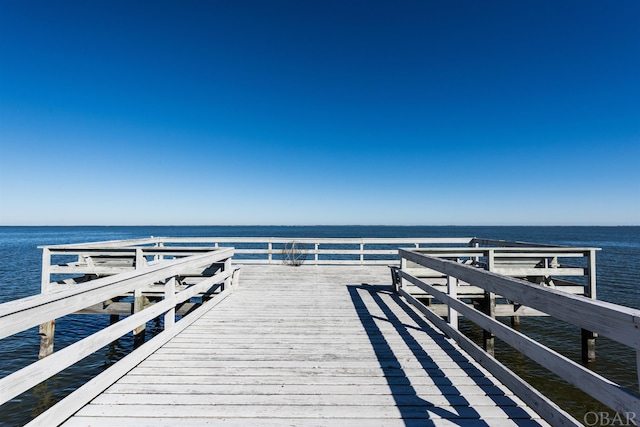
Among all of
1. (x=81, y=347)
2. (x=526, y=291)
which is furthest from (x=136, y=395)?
(x=526, y=291)

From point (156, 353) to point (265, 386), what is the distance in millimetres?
1577

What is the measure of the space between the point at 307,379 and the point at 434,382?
1184mm

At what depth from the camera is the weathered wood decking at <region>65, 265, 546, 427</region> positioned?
2.52 metres

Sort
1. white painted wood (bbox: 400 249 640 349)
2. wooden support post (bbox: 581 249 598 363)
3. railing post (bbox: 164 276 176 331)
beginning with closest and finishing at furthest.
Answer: white painted wood (bbox: 400 249 640 349) → railing post (bbox: 164 276 176 331) → wooden support post (bbox: 581 249 598 363)

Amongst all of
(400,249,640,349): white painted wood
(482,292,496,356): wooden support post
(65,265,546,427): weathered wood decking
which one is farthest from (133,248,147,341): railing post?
(482,292,496,356): wooden support post

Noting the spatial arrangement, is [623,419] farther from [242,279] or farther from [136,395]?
[242,279]

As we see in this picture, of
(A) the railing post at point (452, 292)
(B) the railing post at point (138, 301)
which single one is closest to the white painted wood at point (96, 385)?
(B) the railing post at point (138, 301)

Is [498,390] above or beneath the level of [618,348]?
above

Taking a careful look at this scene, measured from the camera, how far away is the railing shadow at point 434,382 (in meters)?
2.51

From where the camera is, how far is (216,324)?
495 centimetres

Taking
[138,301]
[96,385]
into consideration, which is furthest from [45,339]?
[96,385]

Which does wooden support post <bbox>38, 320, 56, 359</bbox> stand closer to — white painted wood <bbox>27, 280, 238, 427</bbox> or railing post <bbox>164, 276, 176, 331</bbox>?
white painted wood <bbox>27, 280, 238, 427</bbox>

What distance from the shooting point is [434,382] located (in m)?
3.08

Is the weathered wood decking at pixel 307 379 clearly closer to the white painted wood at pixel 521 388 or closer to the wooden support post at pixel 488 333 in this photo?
the white painted wood at pixel 521 388
